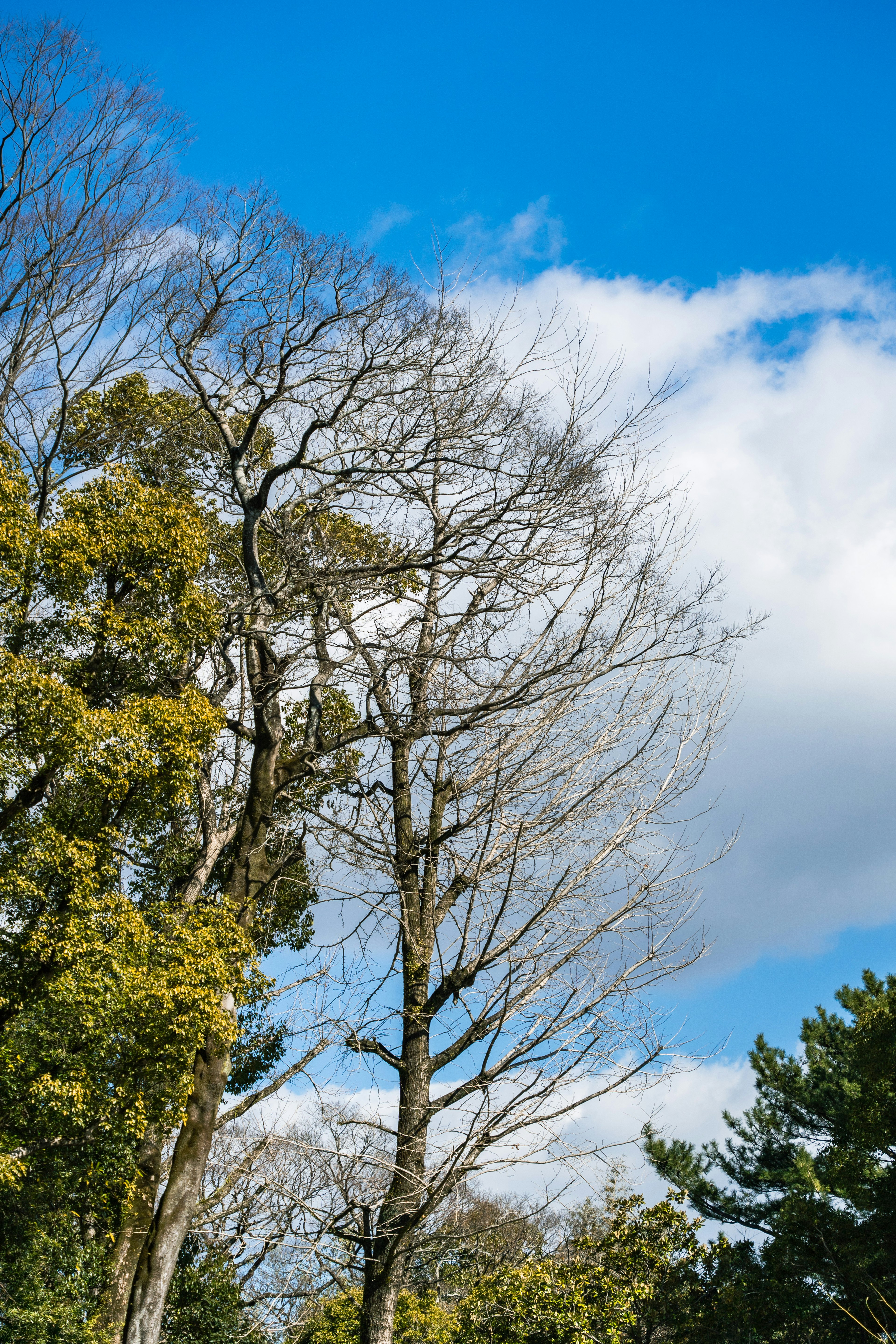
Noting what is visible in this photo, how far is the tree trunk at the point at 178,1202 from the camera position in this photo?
26.8 feet

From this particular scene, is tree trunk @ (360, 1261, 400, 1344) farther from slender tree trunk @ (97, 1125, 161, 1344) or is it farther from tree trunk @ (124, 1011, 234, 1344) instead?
slender tree trunk @ (97, 1125, 161, 1344)

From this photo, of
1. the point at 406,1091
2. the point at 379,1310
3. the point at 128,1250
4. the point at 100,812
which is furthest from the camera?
the point at 128,1250

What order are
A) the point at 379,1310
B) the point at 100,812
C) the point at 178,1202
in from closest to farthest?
the point at 379,1310 → the point at 178,1202 → the point at 100,812

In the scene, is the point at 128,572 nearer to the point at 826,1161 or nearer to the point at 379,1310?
the point at 379,1310

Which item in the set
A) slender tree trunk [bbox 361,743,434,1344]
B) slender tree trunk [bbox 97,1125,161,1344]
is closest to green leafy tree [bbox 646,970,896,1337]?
slender tree trunk [bbox 361,743,434,1344]

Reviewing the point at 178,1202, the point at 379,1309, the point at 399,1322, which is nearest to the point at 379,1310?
the point at 379,1309

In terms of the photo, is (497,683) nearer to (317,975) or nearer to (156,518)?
(317,975)

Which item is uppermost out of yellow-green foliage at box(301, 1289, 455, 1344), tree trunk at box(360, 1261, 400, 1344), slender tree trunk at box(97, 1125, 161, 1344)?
slender tree trunk at box(97, 1125, 161, 1344)

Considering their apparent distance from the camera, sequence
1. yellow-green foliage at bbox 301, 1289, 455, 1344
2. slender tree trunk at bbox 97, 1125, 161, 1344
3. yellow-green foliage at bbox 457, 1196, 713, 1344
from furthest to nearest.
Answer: yellow-green foliage at bbox 301, 1289, 455, 1344 → slender tree trunk at bbox 97, 1125, 161, 1344 → yellow-green foliage at bbox 457, 1196, 713, 1344

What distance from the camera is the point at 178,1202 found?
8453mm

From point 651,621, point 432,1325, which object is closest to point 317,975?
point 651,621

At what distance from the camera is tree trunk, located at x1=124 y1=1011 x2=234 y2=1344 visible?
8.18m

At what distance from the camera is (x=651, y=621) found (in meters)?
8.10

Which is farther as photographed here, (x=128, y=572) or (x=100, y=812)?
(x=128, y=572)
